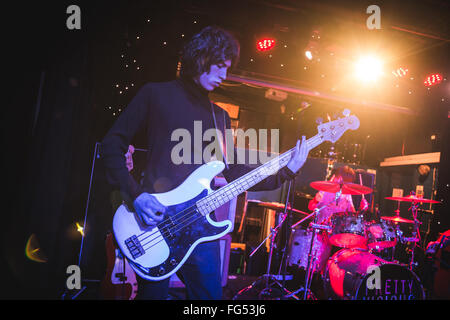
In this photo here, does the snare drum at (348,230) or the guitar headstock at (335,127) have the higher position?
the guitar headstock at (335,127)

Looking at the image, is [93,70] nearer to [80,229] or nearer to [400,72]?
[80,229]

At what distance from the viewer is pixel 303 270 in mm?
4852

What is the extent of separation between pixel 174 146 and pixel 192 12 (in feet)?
10.5

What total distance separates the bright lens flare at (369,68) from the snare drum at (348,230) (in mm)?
3117

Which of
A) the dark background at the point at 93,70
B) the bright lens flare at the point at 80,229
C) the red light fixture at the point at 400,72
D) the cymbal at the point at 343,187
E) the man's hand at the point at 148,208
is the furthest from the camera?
the red light fixture at the point at 400,72

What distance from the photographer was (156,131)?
5.70 ft

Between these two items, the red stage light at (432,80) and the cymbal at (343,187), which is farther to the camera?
the red stage light at (432,80)

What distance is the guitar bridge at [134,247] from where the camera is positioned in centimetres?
157

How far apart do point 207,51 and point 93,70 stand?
3.67 feet

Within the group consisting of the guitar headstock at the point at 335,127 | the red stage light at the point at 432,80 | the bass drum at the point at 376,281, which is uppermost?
the red stage light at the point at 432,80

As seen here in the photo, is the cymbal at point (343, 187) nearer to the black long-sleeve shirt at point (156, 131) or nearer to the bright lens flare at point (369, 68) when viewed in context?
the bright lens flare at point (369, 68)

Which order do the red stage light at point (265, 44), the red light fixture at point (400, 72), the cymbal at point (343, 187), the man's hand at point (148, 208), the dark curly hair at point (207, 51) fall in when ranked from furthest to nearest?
the red light fixture at point (400, 72)
the red stage light at point (265, 44)
the cymbal at point (343, 187)
the dark curly hair at point (207, 51)
the man's hand at point (148, 208)

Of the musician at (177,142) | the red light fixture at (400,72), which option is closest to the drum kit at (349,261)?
the musician at (177,142)
